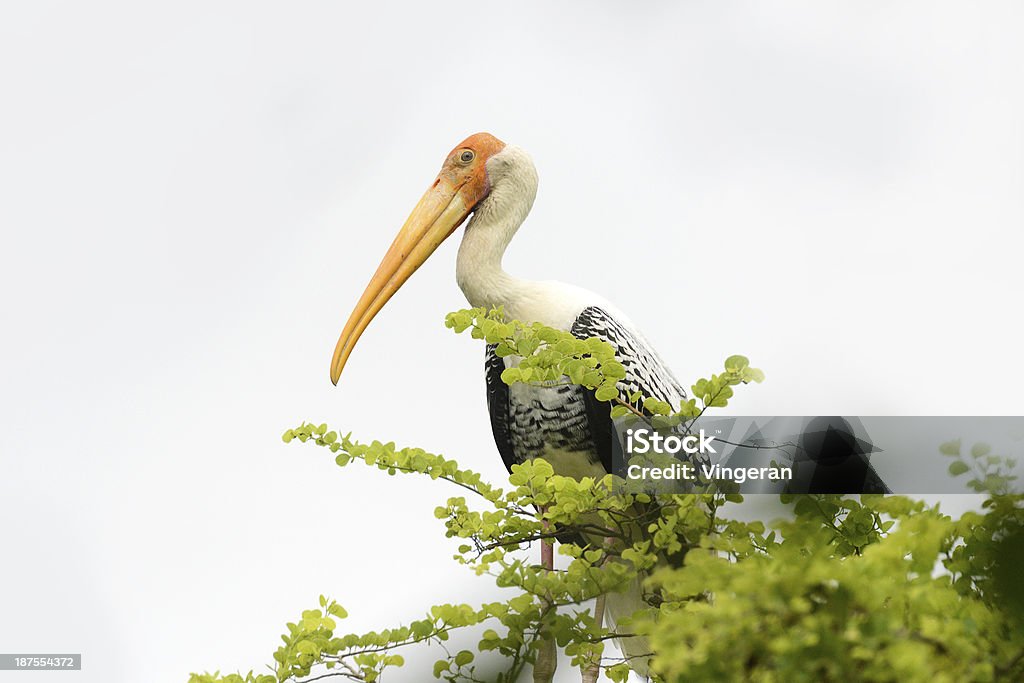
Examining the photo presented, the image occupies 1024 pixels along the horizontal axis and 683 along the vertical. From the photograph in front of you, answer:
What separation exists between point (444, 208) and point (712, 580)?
2.54m

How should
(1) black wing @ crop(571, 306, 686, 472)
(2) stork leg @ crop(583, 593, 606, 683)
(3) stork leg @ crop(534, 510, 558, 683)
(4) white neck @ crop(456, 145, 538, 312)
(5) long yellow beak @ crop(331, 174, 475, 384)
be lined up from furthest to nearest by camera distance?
1. (5) long yellow beak @ crop(331, 174, 475, 384)
2. (4) white neck @ crop(456, 145, 538, 312)
3. (1) black wing @ crop(571, 306, 686, 472)
4. (3) stork leg @ crop(534, 510, 558, 683)
5. (2) stork leg @ crop(583, 593, 606, 683)

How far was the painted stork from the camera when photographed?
3.29m

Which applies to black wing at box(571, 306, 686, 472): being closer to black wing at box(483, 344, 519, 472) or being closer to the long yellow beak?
black wing at box(483, 344, 519, 472)

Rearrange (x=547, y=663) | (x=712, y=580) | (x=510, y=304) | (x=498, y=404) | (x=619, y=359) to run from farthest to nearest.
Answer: (x=498, y=404) → (x=510, y=304) → (x=619, y=359) → (x=547, y=663) → (x=712, y=580)

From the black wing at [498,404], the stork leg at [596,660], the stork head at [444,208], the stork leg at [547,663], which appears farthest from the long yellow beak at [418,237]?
the stork leg at [596,660]

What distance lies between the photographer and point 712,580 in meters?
1.19

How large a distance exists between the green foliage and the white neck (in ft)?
2.65

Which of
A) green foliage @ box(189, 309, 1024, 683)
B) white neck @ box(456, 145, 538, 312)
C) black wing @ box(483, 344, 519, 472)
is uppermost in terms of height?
white neck @ box(456, 145, 538, 312)

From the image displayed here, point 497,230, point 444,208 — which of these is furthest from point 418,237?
point 497,230

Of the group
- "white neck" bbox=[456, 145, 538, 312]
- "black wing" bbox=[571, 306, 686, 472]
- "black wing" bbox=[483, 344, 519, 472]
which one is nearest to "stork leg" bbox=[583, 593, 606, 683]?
"black wing" bbox=[571, 306, 686, 472]

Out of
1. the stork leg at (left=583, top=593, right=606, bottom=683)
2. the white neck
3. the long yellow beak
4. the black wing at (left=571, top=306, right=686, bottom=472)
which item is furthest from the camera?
the long yellow beak

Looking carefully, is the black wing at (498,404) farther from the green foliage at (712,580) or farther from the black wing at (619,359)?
the green foliage at (712,580)

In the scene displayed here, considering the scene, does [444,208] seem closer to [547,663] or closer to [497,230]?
[497,230]

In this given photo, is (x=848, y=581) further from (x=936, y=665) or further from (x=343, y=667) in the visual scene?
(x=343, y=667)
